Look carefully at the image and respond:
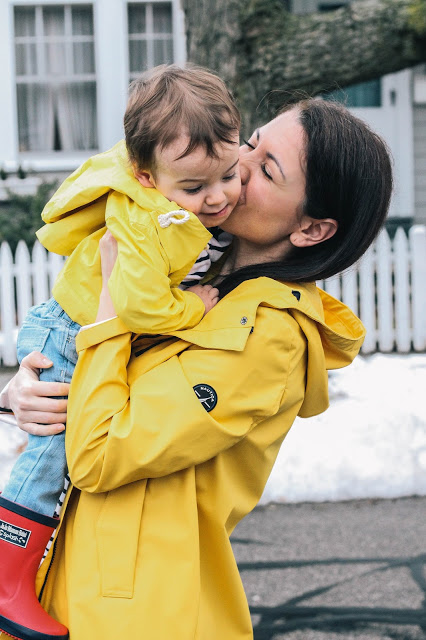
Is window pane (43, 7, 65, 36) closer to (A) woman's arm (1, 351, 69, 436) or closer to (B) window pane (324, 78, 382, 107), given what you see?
(B) window pane (324, 78, 382, 107)

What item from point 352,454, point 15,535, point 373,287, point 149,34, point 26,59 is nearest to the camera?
point 15,535

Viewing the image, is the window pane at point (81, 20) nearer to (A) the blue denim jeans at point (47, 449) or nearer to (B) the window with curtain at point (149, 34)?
(B) the window with curtain at point (149, 34)

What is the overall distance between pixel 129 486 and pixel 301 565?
2.74m

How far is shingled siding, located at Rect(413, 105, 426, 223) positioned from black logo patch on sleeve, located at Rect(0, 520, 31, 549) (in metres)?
9.00

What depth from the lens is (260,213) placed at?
6.07ft

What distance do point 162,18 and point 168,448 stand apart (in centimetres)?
861

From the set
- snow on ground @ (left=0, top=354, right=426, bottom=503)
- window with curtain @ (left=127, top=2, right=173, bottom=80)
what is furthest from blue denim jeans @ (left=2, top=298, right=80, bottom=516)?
window with curtain @ (left=127, top=2, right=173, bottom=80)

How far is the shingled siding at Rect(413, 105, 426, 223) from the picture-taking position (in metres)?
9.88

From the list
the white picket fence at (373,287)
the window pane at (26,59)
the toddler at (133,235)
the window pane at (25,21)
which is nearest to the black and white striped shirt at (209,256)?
the toddler at (133,235)

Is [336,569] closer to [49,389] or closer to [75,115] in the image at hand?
[49,389]

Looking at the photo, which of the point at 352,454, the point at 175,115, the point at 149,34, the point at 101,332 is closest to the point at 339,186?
the point at 175,115

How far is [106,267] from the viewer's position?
172 centimetres

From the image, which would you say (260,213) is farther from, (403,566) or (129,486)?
(403,566)

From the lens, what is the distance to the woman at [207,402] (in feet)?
5.20
